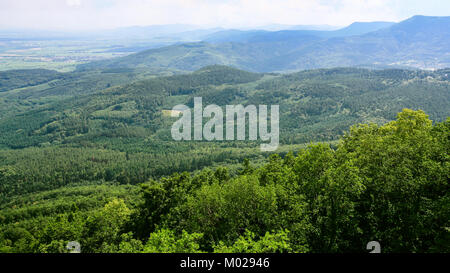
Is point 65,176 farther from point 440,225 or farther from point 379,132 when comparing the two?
point 440,225

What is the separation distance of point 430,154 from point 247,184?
2198 cm

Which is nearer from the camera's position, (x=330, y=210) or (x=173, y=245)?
(x=173, y=245)

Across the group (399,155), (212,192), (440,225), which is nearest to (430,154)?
(399,155)

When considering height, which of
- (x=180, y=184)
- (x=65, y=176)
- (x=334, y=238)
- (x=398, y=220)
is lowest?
(x=65, y=176)

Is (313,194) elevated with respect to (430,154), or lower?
lower

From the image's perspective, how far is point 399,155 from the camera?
33.7 m

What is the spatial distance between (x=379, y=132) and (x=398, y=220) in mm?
29693

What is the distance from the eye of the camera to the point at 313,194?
35094mm

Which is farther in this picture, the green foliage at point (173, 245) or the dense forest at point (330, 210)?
the dense forest at point (330, 210)

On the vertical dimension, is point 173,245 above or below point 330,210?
below

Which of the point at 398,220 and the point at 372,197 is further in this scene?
the point at 372,197

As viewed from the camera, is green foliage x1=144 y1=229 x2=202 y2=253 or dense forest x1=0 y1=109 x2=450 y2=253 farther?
dense forest x1=0 y1=109 x2=450 y2=253
